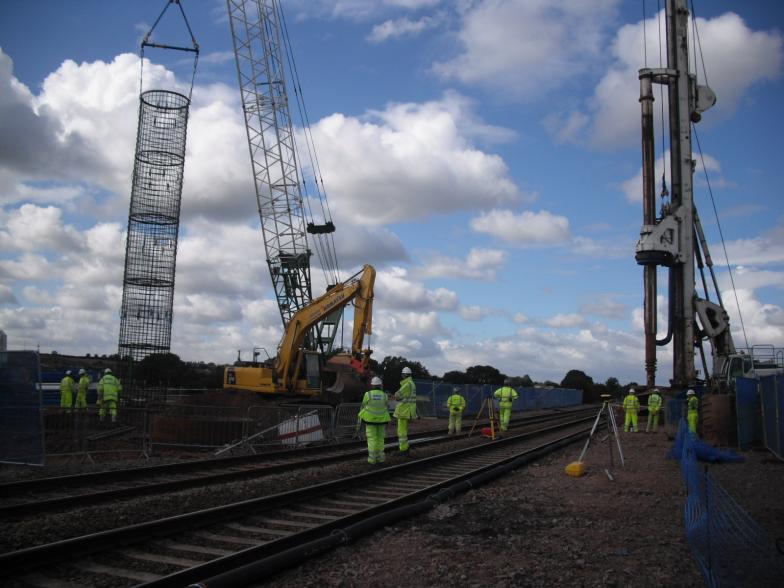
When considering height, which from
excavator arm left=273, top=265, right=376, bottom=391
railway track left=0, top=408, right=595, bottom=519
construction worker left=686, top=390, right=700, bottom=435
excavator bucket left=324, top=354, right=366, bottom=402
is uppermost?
excavator arm left=273, top=265, right=376, bottom=391

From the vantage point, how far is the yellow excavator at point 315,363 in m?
25.2

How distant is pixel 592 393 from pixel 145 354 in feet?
208

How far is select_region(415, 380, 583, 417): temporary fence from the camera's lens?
113 feet

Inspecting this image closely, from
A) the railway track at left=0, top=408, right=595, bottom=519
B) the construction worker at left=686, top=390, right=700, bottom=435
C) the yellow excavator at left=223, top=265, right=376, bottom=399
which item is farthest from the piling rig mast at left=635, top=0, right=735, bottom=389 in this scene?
the railway track at left=0, top=408, right=595, bottom=519

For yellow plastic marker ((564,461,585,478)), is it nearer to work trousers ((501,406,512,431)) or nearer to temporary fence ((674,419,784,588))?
temporary fence ((674,419,784,588))

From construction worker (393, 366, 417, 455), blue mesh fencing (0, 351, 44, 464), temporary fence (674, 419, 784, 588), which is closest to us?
temporary fence (674, 419, 784, 588)

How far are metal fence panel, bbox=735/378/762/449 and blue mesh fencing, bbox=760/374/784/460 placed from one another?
0.48m

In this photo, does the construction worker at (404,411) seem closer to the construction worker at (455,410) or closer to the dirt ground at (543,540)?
the dirt ground at (543,540)

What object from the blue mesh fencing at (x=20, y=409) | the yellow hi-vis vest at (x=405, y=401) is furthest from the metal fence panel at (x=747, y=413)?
the blue mesh fencing at (x=20, y=409)

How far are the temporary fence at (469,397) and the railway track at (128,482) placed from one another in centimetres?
1274

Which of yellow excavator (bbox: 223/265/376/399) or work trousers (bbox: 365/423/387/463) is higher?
yellow excavator (bbox: 223/265/376/399)

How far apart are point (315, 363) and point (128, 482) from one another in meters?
14.6

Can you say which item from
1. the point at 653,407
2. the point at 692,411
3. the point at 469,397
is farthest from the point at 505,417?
the point at 469,397

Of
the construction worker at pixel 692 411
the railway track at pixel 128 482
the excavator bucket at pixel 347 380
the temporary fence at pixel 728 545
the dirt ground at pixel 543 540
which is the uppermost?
the excavator bucket at pixel 347 380
